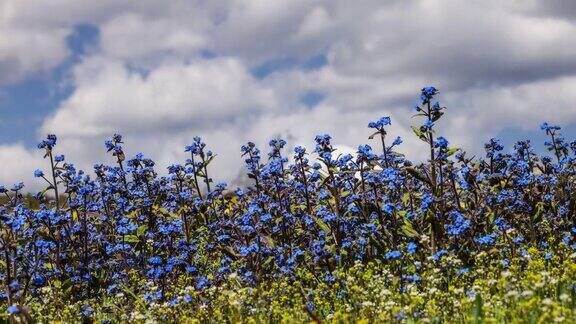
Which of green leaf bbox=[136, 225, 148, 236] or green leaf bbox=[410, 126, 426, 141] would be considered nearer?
green leaf bbox=[410, 126, 426, 141]

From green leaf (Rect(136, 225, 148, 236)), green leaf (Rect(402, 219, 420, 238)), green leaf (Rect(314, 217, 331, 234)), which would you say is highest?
green leaf (Rect(136, 225, 148, 236))

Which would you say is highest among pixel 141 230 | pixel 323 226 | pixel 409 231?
pixel 141 230

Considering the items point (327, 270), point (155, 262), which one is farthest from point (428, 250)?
point (155, 262)

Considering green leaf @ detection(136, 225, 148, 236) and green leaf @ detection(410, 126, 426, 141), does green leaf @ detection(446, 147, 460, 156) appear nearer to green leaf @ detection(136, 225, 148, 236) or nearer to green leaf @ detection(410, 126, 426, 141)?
green leaf @ detection(410, 126, 426, 141)

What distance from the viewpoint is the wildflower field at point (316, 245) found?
8562 mm

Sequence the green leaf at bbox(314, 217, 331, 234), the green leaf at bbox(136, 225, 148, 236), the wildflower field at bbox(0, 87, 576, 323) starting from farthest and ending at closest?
the green leaf at bbox(136, 225, 148, 236)
the green leaf at bbox(314, 217, 331, 234)
the wildflower field at bbox(0, 87, 576, 323)

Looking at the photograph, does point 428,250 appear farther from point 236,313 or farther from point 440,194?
point 236,313

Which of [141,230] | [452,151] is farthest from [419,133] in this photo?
[141,230]

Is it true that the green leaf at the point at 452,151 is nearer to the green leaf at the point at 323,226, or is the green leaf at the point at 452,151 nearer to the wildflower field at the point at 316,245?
the wildflower field at the point at 316,245

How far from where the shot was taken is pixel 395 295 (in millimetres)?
8156

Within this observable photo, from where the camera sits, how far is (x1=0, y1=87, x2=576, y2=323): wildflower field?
28.1 feet

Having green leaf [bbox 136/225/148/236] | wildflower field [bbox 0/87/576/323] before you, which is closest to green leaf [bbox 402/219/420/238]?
wildflower field [bbox 0/87/576/323]

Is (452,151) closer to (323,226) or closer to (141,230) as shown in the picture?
(323,226)

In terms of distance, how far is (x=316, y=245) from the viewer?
33.5 ft
